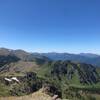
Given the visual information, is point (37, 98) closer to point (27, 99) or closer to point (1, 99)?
point (27, 99)

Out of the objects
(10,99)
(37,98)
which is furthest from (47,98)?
(10,99)

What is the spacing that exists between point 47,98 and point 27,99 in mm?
6916

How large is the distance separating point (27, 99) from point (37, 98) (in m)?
3.45

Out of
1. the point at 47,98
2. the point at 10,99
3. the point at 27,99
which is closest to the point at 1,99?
the point at 10,99

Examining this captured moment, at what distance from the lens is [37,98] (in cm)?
7350

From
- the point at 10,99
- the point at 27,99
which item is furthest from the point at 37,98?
the point at 10,99

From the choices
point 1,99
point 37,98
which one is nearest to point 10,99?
point 1,99

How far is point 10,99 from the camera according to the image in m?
75.4

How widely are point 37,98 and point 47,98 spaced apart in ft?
11.4

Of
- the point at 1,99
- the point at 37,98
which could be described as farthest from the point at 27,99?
the point at 1,99

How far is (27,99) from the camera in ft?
242

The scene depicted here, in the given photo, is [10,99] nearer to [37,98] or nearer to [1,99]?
[1,99]

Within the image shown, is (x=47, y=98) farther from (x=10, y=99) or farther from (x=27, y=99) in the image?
(x=10, y=99)

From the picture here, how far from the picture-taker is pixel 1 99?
76.8m
